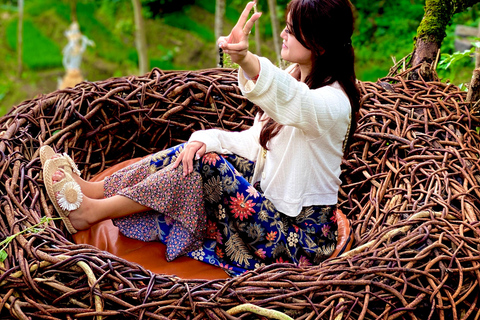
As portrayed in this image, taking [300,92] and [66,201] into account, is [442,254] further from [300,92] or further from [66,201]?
[66,201]

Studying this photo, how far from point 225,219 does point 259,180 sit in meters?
0.24

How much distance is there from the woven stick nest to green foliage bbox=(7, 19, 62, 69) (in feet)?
13.1

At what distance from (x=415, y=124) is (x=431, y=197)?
47cm

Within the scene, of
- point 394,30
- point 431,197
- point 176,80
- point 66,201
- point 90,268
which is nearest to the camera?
point 90,268

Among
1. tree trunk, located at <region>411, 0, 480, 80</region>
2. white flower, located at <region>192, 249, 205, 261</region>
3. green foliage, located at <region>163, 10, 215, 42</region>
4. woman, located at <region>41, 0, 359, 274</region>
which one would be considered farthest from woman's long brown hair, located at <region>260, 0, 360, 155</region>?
green foliage, located at <region>163, 10, 215, 42</region>

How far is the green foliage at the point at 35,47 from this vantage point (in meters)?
5.90

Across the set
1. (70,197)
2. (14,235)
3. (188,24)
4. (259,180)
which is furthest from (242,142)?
(188,24)

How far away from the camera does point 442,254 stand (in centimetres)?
143

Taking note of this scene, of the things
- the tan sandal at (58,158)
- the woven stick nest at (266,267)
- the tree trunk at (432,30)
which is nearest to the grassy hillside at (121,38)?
the tree trunk at (432,30)

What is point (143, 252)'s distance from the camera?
192cm

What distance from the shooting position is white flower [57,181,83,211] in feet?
6.02

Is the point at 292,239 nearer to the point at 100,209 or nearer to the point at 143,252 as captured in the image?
the point at 143,252

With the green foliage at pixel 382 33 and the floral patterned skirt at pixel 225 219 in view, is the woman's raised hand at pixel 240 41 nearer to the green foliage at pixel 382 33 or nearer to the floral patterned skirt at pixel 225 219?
the floral patterned skirt at pixel 225 219

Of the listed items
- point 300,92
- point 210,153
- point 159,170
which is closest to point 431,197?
point 300,92
